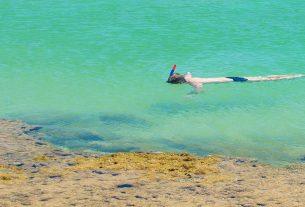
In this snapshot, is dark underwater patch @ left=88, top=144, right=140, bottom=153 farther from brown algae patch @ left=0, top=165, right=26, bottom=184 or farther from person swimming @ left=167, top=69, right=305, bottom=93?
person swimming @ left=167, top=69, right=305, bottom=93

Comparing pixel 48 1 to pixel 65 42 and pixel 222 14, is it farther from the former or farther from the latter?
pixel 222 14

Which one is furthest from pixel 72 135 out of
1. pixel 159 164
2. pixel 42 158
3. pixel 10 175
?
pixel 10 175

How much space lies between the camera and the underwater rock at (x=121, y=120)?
28.6 m

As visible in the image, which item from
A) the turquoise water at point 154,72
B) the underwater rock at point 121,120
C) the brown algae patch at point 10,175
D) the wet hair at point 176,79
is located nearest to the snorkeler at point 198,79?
the wet hair at point 176,79

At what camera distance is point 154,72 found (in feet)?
113

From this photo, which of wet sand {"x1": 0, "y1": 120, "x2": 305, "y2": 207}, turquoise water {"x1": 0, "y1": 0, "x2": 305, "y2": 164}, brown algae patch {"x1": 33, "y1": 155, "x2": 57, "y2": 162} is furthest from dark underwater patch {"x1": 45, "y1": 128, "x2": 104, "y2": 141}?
brown algae patch {"x1": 33, "y1": 155, "x2": 57, "y2": 162}

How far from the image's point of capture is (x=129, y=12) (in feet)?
140

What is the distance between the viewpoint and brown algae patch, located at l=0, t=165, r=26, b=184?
22016 millimetres

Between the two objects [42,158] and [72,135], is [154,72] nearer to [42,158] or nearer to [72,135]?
[72,135]

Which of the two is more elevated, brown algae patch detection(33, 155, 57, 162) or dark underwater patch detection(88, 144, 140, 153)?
brown algae patch detection(33, 155, 57, 162)

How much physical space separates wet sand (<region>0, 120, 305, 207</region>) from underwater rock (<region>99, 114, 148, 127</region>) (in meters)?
3.54

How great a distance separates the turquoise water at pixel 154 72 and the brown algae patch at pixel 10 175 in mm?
3464

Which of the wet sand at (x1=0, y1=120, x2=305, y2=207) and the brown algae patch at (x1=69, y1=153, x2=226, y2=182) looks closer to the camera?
the wet sand at (x1=0, y1=120, x2=305, y2=207)

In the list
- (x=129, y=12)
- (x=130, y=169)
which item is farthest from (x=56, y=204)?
(x=129, y=12)
